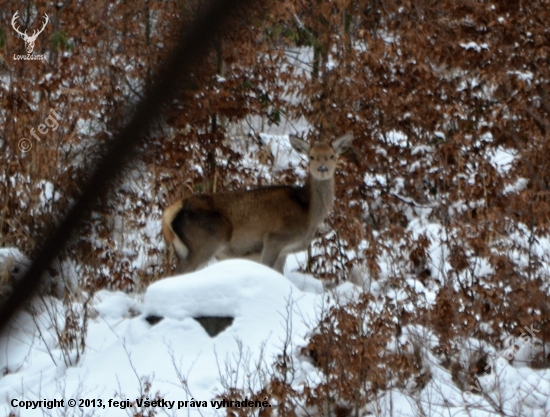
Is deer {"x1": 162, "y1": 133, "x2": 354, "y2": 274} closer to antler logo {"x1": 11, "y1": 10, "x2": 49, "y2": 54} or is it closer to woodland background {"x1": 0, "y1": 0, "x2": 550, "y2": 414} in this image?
woodland background {"x1": 0, "y1": 0, "x2": 550, "y2": 414}

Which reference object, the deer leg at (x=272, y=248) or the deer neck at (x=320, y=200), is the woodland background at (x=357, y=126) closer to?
the deer neck at (x=320, y=200)

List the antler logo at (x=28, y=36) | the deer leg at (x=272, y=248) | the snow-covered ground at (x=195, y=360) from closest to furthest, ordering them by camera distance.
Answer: the snow-covered ground at (x=195, y=360)
the deer leg at (x=272, y=248)
the antler logo at (x=28, y=36)

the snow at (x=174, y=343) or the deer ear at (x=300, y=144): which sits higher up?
the deer ear at (x=300, y=144)

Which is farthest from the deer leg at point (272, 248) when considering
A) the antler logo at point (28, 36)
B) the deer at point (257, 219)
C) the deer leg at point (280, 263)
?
the antler logo at point (28, 36)

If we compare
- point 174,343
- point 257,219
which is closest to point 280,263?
point 257,219

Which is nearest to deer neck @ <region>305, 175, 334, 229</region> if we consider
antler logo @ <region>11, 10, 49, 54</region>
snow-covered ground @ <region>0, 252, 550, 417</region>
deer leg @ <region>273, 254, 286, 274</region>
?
deer leg @ <region>273, 254, 286, 274</region>

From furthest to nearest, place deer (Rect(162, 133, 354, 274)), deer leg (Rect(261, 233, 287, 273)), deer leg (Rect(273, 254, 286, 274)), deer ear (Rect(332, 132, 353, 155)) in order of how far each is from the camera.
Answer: deer ear (Rect(332, 132, 353, 155)) → deer leg (Rect(273, 254, 286, 274)) → deer leg (Rect(261, 233, 287, 273)) → deer (Rect(162, 133, 354, 274))

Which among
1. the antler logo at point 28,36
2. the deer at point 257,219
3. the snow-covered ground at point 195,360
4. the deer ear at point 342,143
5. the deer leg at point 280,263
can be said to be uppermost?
the antler logo at point 28,36

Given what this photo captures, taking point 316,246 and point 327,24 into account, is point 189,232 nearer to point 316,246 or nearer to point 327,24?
point 316,246

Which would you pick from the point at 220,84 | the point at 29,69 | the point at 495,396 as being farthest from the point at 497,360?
the point at 29,69

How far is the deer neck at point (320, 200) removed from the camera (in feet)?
33.1

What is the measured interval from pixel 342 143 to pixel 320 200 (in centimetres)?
71

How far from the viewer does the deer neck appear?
33.1 feet

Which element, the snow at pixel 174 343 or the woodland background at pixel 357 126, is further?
the woodland background at pixel 357 126
